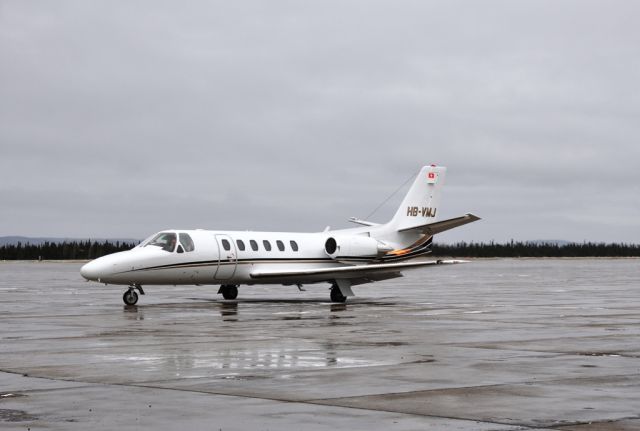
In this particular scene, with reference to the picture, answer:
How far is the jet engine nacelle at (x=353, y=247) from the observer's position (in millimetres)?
37469

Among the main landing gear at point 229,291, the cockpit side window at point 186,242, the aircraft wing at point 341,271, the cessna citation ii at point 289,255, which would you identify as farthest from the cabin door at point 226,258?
the main landing gear at point 229,291

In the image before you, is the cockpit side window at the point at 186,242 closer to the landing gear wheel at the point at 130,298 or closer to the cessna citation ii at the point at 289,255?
the cessna citation ii at the point at 289,255

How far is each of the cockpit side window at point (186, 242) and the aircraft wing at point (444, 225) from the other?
31.7 ft

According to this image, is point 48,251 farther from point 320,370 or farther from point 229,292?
point 320,370

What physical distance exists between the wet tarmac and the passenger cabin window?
481cm

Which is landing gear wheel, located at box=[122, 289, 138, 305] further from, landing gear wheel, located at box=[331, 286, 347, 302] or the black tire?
landing gear wheel, located at box=[331, 286, 347, 302]

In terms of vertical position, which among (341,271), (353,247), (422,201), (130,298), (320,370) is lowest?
(320,370)

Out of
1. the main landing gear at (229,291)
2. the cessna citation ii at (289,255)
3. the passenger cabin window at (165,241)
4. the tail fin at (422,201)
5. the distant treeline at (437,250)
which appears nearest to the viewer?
the cessna citation ii at (289,255)

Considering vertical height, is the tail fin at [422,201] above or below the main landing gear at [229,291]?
above

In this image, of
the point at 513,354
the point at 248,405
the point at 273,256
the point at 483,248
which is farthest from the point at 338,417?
the point at 483,248

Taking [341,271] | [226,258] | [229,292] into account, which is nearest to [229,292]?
[229,292]

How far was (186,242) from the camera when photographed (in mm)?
33312

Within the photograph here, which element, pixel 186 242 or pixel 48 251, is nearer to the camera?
pixel 186 242

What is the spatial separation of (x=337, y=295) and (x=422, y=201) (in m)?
7.23
